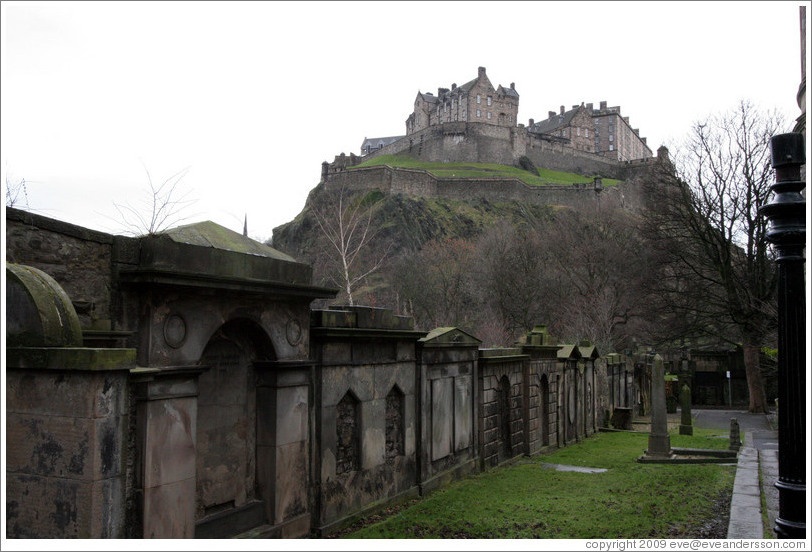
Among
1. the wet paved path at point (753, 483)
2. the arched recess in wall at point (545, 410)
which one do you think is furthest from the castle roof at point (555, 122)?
the arched recess in wall at point (545, 410)

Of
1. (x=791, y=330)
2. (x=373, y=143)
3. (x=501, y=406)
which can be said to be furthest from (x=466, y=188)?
(x=791, y=330)

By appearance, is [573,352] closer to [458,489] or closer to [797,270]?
[458,489]

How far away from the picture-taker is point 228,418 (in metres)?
7.76

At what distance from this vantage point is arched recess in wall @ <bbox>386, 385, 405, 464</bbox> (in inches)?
425

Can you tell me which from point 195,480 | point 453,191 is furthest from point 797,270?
point 453,191

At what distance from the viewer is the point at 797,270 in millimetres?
3920

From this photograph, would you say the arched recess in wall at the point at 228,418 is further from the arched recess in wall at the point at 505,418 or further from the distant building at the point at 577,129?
the distant building at the point at 577,129

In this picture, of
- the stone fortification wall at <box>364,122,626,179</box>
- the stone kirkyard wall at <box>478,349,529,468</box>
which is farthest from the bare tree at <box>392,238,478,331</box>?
the stone fortification wall at <box>364,122,626,179</box>

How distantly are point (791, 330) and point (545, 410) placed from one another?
14.3 m

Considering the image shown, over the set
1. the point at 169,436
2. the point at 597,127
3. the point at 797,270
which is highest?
the point at 597,127

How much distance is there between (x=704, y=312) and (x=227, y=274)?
89.9ft

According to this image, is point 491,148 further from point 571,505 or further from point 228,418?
point 228,418

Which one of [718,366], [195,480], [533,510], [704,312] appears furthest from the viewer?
[718,366]

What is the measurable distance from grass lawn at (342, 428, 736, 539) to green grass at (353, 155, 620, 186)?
6732cm
